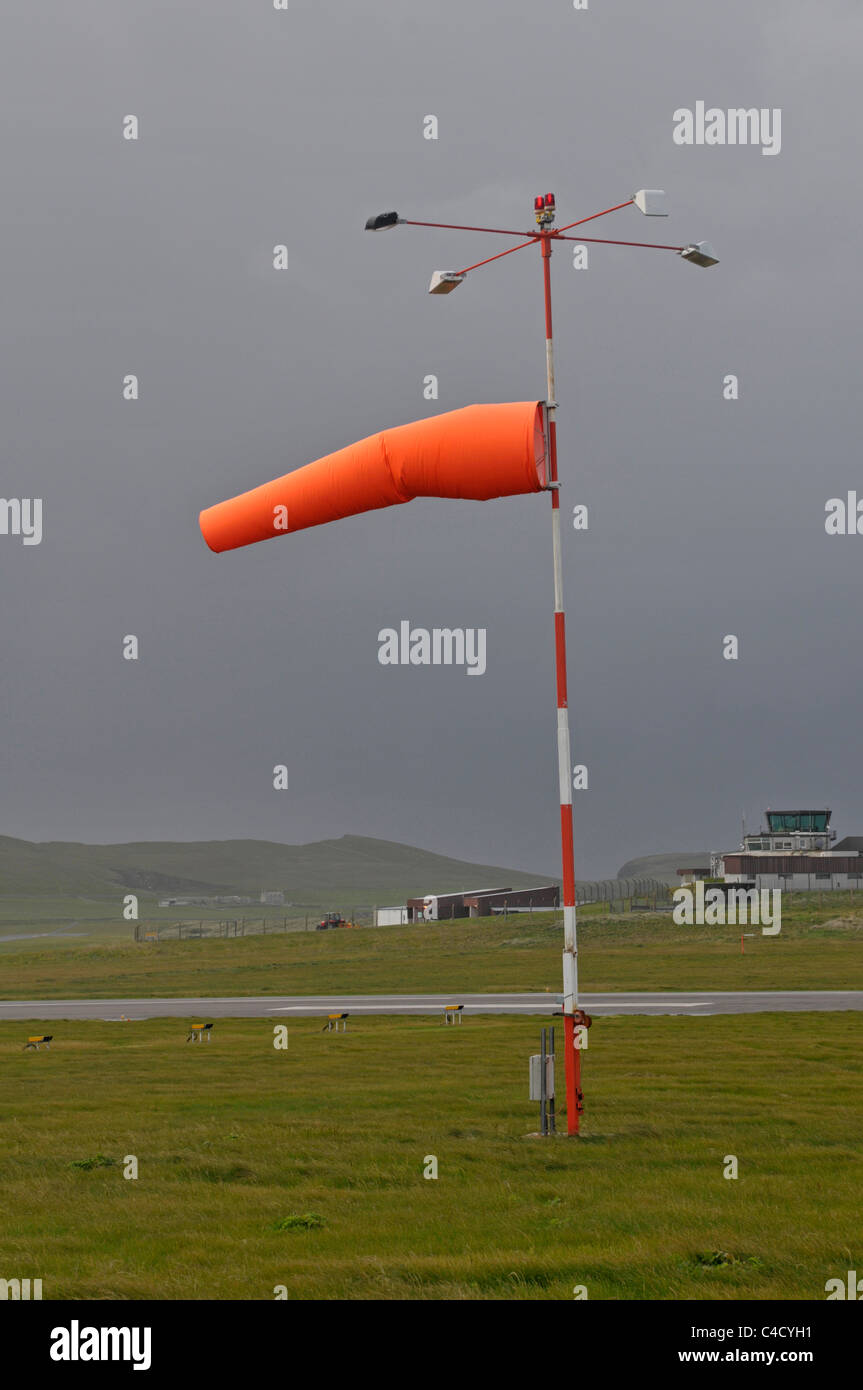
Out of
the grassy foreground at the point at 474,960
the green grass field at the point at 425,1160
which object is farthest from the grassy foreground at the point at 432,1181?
the grassy foreground at the point at 474,960

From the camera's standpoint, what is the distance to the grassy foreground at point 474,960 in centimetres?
5819

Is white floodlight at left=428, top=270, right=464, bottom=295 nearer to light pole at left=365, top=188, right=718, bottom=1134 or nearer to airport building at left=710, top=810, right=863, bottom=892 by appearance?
light pole at left=365, top=188, right=718, bottom=1134

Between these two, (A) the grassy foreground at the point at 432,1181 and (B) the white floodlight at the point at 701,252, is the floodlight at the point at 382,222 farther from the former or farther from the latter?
(A) the grassy foreground at the point at 432,1181

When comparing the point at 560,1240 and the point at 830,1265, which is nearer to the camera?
the point at 830,1265

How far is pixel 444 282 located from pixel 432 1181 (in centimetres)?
1247

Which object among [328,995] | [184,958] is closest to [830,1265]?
[328,995]

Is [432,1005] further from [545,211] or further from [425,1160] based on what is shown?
[545,211]

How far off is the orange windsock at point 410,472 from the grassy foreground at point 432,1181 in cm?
929

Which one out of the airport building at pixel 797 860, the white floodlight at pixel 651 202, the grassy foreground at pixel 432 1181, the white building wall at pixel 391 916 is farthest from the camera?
the white building wall at pixel 391 916

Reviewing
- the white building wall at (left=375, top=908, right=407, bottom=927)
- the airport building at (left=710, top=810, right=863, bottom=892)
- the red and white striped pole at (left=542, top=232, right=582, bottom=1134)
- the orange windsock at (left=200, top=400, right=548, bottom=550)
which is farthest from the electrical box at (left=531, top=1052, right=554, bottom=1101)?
the white building wall at (left=375, top=908, right=407, bottom=927)
